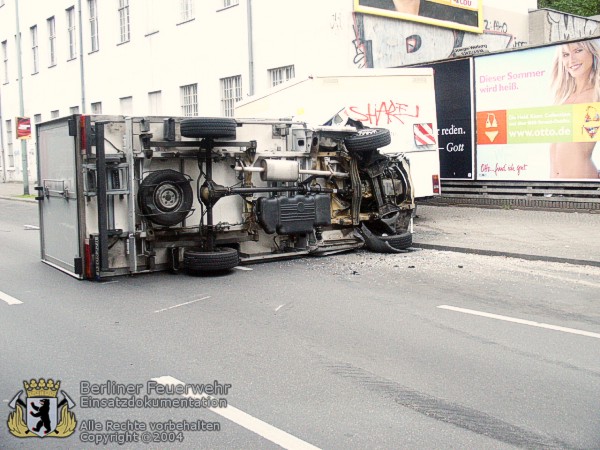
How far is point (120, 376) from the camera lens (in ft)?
19.4

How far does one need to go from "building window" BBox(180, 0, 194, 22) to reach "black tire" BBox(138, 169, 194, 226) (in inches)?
670

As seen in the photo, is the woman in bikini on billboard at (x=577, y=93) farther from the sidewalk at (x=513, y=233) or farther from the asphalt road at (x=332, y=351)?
the asphalt road at (x=332, y=351)

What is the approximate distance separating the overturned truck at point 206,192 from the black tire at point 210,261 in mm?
15

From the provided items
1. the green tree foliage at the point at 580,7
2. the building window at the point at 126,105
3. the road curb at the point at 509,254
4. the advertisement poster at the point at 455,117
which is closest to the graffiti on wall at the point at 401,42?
the advertisement poster at the point at 455,117

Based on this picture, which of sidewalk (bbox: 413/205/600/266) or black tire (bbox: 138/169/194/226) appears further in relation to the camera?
sidewalk (bbox: 413/205/600/266)

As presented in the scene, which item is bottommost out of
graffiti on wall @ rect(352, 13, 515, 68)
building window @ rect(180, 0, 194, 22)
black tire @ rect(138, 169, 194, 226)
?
black tire @ rect(138, 169, 194, 226)

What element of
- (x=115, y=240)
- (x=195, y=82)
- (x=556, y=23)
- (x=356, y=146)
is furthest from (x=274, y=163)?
(x=556, y=23)

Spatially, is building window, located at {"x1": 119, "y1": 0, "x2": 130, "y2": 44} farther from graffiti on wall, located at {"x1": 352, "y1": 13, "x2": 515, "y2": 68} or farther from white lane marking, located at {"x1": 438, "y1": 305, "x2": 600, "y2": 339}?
white lane marking, located at {"x1": 438, "y1": 305, "x2": 600, "y2": 339}

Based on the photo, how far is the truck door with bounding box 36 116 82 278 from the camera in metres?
10.2

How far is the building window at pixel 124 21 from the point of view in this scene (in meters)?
30.3

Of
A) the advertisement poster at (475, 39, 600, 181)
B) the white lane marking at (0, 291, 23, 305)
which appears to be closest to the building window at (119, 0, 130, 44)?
the advertisement poster at (475, 39, 600, 181)

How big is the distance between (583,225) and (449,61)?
555 centimetres

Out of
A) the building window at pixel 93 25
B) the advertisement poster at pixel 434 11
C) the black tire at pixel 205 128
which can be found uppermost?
the building window at pixel 93 25

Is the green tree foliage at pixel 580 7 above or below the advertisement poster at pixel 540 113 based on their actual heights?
above
